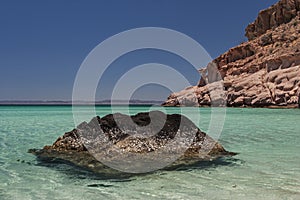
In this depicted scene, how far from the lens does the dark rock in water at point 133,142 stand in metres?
6.57

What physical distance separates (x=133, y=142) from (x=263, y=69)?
145ft

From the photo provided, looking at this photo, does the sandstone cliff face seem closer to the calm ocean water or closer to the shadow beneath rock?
the shadow beneath rock

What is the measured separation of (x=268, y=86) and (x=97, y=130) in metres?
40.0

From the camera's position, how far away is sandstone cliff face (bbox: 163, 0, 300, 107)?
132 feet

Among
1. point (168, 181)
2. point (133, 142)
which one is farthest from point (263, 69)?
point (168, 181)

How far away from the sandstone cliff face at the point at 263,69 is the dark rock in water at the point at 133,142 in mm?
34427

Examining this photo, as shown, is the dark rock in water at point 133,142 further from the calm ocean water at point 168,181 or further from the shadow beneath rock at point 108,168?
the calm ocean water at point 168,181

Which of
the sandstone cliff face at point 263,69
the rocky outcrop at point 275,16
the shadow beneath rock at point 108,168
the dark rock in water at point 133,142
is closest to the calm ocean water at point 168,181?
the shadow beneath rock at point 108,168

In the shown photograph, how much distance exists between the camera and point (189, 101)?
55.8 metres

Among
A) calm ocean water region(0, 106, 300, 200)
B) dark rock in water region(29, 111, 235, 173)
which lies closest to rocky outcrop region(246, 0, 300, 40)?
dark rock in water region(29, 111, 235, 173)

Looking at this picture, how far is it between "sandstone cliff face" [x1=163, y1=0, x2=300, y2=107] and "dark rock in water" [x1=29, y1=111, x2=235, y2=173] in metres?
34.4

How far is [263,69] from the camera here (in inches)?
1829

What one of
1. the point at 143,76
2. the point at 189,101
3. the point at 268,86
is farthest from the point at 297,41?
the point at 143,76

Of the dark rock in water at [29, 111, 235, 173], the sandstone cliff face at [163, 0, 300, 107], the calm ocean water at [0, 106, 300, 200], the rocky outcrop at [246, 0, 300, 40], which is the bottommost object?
the calm ocean water at [0, 106, 300, 200]
